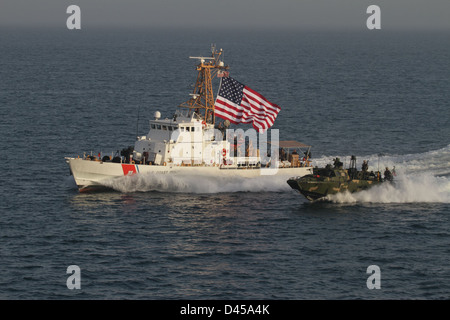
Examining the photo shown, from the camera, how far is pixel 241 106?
7694cm

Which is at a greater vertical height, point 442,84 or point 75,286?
point 442,84

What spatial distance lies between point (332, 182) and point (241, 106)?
491 inches

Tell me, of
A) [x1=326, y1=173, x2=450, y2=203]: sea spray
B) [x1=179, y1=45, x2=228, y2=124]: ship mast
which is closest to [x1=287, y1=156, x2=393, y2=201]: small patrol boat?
[x1=326, y1=173, x2=450, y2=203]: sea spray

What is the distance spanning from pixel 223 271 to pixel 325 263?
285 inches

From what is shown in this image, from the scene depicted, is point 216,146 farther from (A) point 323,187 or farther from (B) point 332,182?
(B) point 332,182

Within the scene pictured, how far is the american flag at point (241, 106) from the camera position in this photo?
76.4 meters

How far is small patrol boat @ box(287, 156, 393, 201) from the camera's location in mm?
69938

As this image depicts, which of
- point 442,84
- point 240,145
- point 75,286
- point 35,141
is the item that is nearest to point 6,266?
point 75,286

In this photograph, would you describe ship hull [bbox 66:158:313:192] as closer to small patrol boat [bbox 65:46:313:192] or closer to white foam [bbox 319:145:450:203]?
small patrol boat [bbox 65:46:313:192]

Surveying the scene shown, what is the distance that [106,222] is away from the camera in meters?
63.4

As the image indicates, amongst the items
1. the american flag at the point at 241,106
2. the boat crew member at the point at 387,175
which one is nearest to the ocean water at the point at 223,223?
the boat crew member at the point at 387,175
